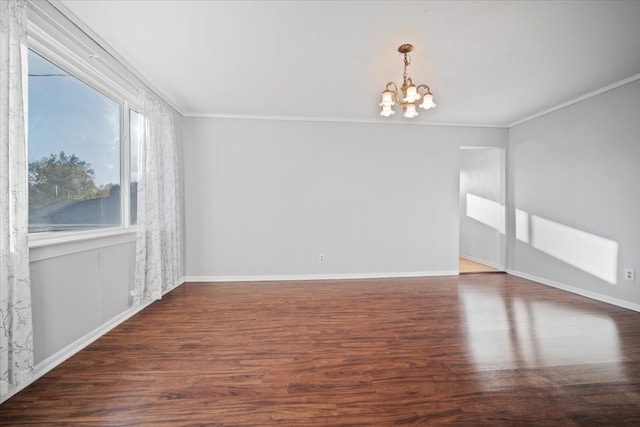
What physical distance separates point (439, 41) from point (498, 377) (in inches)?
109

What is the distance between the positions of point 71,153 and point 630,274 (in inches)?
239

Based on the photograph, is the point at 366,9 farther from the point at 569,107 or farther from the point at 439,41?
the point at 569,107

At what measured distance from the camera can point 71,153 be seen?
2357 millimetres

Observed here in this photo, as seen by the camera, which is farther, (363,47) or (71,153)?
(363,47)

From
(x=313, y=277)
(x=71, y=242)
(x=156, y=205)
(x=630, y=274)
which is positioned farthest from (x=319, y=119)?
(x=630, y=274)

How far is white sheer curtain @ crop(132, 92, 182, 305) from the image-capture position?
10.0 feet

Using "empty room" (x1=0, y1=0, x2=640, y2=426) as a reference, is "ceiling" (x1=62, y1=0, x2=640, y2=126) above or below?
above

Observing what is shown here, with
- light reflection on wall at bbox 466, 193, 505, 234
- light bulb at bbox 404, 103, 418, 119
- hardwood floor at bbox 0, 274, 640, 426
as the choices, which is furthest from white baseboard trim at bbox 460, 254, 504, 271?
light bulb at bbox 404, 103, 418, 119

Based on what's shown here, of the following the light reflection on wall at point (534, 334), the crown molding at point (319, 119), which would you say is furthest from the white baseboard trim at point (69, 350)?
the light reflection on wall at point (534, 334)

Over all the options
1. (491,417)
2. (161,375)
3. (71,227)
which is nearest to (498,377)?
(491,417)

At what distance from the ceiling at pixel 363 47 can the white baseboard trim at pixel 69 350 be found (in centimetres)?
265

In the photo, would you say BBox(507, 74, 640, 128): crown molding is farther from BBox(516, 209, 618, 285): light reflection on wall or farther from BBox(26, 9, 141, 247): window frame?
BBox(26, 9, 141, 247): window frame

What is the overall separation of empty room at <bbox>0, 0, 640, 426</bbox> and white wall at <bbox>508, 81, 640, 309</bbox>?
0.03 metres

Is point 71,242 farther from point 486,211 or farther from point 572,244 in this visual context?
point 486,211
